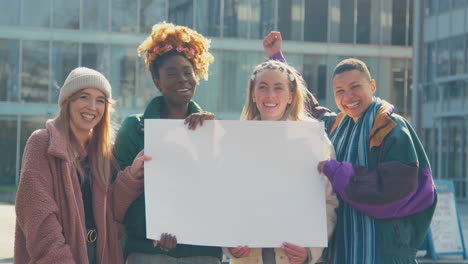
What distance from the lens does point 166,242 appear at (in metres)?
3.57

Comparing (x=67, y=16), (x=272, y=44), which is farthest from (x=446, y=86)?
(x=272, y=44)

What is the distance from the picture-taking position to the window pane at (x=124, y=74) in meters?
25.5

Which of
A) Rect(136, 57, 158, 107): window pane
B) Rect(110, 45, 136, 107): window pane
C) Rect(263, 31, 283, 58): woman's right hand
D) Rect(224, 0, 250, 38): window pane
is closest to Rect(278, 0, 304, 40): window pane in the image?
Rect(224, 0, 250, 38): window pane

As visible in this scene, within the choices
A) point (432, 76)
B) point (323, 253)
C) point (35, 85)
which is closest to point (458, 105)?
point (432, 76)

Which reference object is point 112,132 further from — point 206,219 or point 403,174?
point 403,174

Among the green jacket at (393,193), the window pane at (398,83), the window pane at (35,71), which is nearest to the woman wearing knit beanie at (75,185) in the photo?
the green jacket at (393,193)

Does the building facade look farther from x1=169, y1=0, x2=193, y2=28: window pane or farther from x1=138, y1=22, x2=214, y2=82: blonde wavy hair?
x1=138, y1=22, x2=214, y2=82: blonde wavy hair

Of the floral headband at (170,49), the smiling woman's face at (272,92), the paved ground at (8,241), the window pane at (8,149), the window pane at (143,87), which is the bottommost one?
the paved ground at (8,241)

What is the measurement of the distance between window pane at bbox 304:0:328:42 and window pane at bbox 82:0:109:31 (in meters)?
7.76

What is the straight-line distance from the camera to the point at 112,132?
12.7ft

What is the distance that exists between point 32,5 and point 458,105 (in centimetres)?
1663

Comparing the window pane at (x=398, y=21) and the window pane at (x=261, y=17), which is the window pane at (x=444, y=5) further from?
the window pane at (x=261, y=17)

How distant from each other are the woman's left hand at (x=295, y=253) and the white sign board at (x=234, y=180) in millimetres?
36

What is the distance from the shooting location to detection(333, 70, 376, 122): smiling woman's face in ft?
12.0
